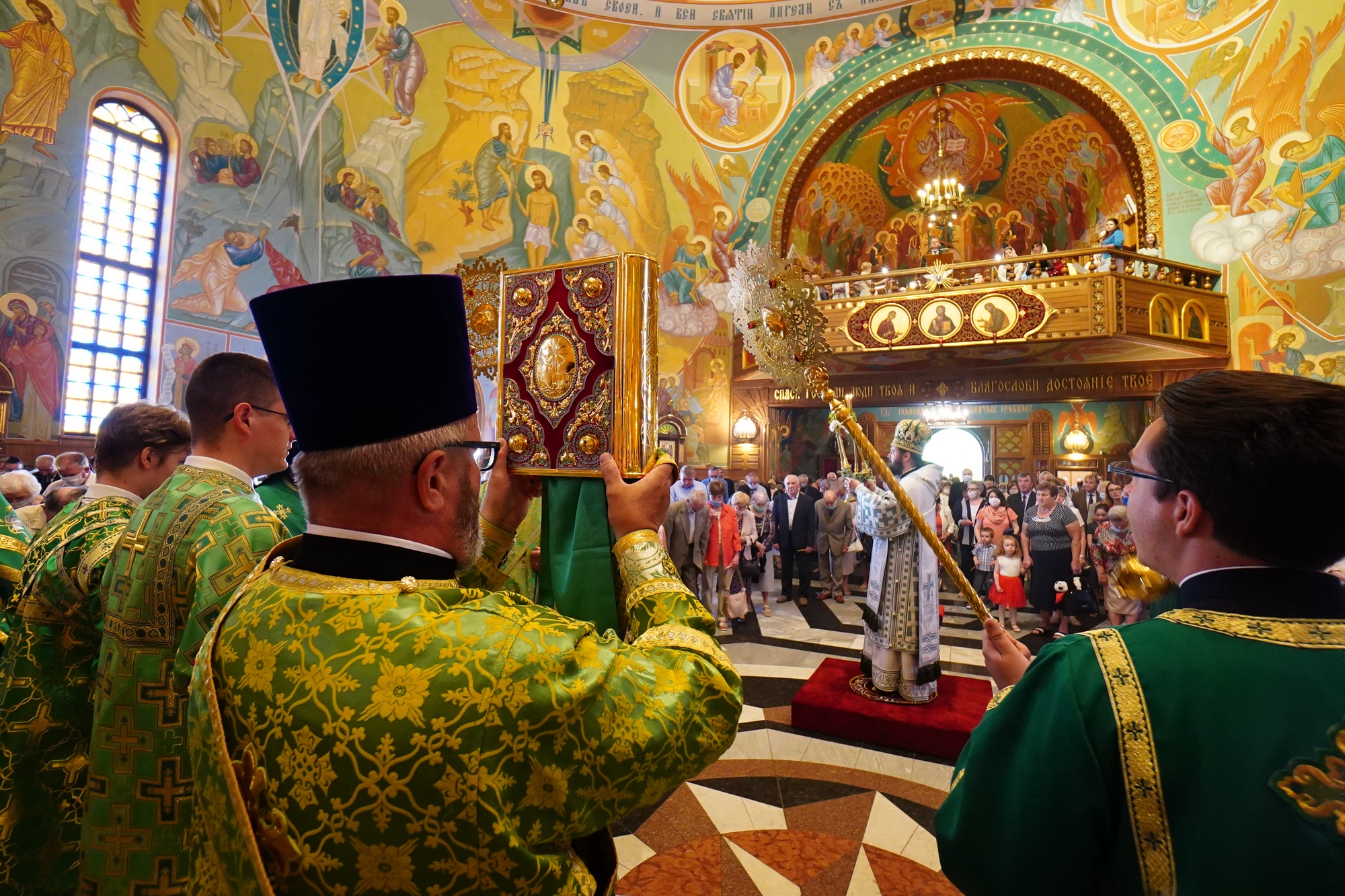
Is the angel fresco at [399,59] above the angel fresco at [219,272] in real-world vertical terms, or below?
above

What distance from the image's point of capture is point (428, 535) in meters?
1.02

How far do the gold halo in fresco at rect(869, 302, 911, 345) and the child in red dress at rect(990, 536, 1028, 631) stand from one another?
17.2 ft

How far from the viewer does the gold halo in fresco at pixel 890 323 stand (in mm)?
11992

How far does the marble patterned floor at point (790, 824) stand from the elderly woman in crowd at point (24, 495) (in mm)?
3966

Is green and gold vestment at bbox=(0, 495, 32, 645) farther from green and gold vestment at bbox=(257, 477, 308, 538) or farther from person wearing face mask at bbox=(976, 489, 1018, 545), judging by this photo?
person wearing face mask at bbox=(976, 489, 1018, 545)

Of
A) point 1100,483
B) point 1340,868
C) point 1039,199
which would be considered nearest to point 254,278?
point 1340,868

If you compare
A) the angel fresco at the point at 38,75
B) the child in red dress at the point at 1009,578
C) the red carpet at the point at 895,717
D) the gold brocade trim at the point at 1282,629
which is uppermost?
the angel fresco at the point at 38,75

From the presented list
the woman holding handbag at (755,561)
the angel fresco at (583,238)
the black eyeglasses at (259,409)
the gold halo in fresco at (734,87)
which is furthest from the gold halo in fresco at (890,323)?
the black eyeglasses at (259,409)

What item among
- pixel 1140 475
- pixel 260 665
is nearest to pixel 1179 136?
pixel 1140 475

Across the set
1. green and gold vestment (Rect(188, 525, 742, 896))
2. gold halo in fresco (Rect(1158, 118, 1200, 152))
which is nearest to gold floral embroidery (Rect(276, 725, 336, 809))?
green and gold vestment (Rect(188, 525, 742, 896))

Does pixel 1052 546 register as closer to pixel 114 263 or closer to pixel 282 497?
pixel 282 497

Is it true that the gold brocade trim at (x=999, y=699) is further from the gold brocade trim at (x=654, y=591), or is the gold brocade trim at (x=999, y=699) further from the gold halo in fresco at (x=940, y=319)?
the gold halo in fresco at (x=940, y=319)

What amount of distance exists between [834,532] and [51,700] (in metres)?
8.90

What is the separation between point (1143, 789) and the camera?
0.98m
